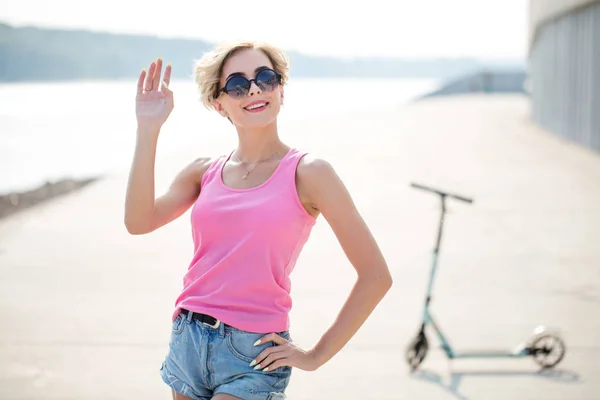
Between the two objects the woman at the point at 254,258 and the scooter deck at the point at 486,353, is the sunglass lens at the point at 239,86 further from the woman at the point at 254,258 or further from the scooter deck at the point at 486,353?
the scooter deck at the point at 486,353

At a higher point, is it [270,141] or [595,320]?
[270,141]

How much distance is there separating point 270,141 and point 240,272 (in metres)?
0.44

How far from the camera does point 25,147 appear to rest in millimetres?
26312

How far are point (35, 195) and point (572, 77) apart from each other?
40.1ft

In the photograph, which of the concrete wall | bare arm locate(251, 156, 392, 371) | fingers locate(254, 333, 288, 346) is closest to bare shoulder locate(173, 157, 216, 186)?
bare arm locate(251, 156, 392, 371)

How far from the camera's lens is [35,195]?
53.1 feet

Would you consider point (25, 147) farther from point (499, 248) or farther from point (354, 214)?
point (354, 214)

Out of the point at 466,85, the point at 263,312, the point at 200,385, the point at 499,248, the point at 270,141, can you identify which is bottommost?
the point at 466,85

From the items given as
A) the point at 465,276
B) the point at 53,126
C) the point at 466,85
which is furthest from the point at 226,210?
the point at 466,85

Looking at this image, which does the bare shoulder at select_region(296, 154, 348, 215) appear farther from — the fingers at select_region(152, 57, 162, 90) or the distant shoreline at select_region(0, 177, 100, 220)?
the distant shoreline at select_region(0, 177, 100, 220)

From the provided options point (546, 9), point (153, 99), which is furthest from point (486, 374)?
point (546, 9)

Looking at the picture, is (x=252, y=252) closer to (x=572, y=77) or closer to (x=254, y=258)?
(x=254, y=258)

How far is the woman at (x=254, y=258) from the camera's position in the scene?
2385mm

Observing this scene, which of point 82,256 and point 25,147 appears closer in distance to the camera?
point 82,256
